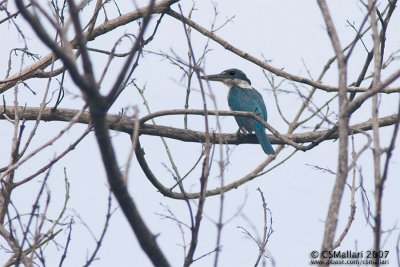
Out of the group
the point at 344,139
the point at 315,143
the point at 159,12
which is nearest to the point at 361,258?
the point at 344,139

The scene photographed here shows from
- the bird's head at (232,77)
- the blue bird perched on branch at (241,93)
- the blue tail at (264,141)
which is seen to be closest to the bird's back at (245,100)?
the blue bird perched on branch at (241,93)

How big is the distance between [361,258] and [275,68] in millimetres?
2695

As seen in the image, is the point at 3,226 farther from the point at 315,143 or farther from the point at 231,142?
the point at 231,142

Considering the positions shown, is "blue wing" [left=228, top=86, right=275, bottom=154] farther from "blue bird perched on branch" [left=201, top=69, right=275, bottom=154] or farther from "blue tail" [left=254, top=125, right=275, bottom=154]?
"blue tail" [left=254, top=125, right=275, bottom=154]

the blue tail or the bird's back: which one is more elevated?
the bird's back

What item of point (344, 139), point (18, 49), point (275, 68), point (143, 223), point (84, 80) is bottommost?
point (143, 223)

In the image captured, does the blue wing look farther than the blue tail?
Yes

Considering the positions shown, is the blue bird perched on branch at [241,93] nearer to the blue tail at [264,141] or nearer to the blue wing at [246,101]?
the blue wing at [246,101]

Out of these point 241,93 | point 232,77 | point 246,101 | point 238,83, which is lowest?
point 246,101

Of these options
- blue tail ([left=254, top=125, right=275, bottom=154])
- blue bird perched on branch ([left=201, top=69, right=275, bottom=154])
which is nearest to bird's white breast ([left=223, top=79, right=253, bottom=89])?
blue bird perched on branch ([left=201, top=69, right=275, bottom=154])

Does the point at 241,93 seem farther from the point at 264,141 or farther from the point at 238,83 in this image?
the point at 264,141

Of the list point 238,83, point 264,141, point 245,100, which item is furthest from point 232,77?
point 264,141

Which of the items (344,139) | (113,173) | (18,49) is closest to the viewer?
(113,173)

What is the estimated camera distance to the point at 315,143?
447 centimetres
